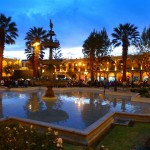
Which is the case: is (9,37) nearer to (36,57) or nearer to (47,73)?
(36,57)

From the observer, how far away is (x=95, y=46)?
152 feet

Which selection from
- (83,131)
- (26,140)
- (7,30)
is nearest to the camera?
(26,140)

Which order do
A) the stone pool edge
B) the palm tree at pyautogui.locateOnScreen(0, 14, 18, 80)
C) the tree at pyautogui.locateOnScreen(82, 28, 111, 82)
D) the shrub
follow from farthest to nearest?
the tree at pyautogui.locateOnScreen(82, 28, 111, 82)
the palm tree at pyautogui.locateOnScreen(0, 14, 18, 80)
the stone pool edge
the shrub

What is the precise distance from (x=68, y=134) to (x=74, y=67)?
6777cm

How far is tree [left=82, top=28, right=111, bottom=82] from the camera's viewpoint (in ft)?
152

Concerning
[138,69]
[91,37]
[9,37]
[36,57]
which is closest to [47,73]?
[9,37]

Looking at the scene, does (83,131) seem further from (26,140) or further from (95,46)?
(95,46)

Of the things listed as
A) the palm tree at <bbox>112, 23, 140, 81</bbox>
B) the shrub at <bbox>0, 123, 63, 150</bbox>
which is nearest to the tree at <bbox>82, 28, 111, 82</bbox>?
the palm tree at <bbox>112, 23, 140, 81</bbox>

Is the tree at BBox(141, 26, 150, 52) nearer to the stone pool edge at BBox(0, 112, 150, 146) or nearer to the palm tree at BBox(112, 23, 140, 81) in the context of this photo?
the palm tree at BBox(112, 23, 140, 81)

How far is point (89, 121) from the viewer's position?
33.8 feet

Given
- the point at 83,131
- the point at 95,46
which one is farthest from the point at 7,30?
the point at 83,131

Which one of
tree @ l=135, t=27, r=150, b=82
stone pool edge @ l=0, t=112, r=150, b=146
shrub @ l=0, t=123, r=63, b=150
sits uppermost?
tree @ l=135, t=27, r=150, b=82

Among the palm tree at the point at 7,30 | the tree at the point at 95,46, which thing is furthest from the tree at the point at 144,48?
the palm tree at the point at 7,30

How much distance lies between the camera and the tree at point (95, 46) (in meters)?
46.4
